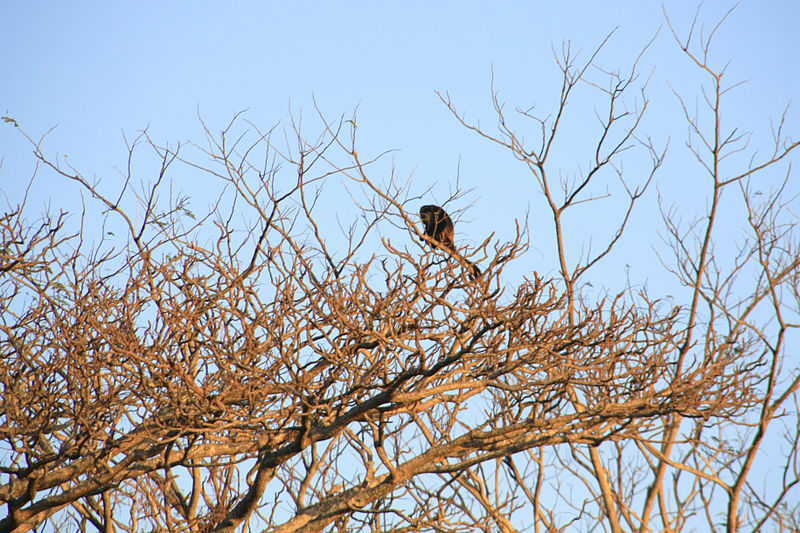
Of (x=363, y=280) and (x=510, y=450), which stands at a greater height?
(x=363, y=280)

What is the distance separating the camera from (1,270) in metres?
4.99

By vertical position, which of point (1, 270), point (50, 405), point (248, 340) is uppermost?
point (1, 270)

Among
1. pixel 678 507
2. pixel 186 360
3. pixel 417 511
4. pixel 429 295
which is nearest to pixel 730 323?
pixel 678 507

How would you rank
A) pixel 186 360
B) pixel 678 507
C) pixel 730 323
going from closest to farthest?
pixel 186 360
pixel 730 323
pixel 678 507

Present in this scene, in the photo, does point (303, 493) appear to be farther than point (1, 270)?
Yes

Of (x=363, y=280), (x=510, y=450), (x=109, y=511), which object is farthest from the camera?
(x=109, y=511)

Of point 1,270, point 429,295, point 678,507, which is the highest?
point 1,270

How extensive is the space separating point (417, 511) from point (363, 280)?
83.4 inches

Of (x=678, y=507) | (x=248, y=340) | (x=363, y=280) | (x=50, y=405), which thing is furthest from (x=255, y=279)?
(x=678, y=507)

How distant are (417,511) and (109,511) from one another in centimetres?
248

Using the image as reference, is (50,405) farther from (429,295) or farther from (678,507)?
(678,507)

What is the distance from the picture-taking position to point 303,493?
7145mm

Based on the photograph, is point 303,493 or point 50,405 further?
point 303,493

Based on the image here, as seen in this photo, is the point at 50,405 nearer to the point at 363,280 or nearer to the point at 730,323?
the point at 363,280
